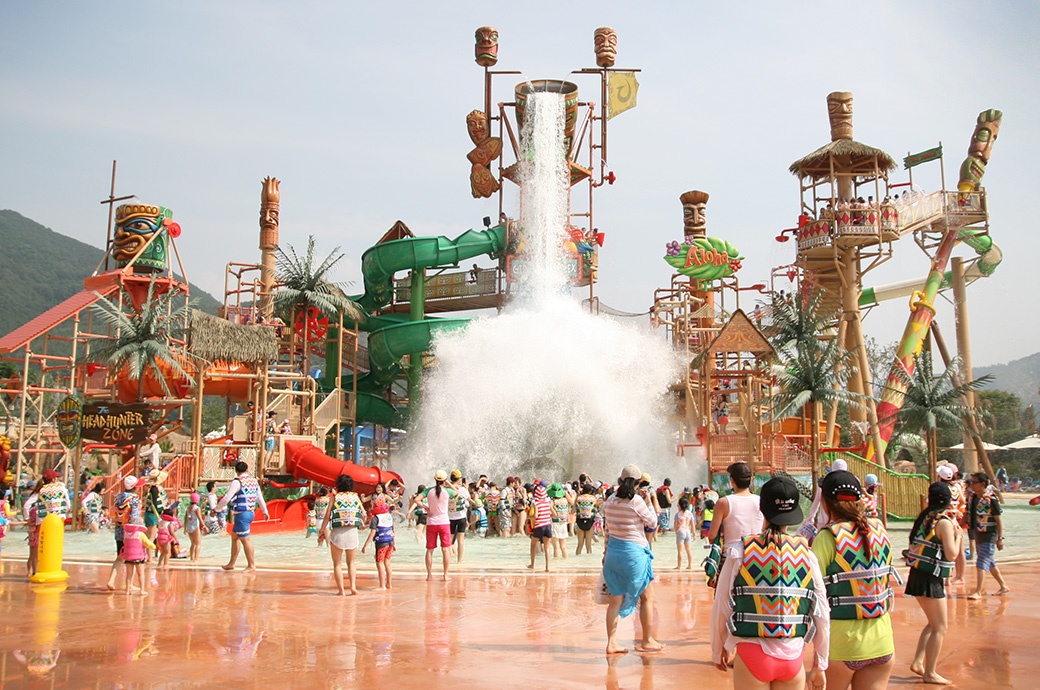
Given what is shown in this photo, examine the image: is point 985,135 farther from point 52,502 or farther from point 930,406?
point 52,502

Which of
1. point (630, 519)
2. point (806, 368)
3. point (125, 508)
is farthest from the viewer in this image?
point (806, 368)

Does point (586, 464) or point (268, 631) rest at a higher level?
point (586, 464)

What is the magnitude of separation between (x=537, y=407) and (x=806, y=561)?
913 inches

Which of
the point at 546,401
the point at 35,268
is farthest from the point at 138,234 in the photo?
the point at 35,268

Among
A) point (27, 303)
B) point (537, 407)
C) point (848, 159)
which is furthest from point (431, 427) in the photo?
point (27, 303)

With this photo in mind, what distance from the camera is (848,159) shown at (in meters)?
32.2

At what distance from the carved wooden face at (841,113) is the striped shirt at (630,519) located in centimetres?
2882

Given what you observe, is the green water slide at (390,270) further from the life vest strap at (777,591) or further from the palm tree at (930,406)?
the life vest strap at (777,591)

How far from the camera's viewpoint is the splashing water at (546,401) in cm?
2708

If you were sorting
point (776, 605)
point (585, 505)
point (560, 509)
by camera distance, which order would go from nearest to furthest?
point (776, 605), point (585, 505), point (560, 509)

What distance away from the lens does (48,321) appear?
1056 inches

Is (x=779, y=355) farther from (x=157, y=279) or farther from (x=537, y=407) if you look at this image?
(x=157, y=279)

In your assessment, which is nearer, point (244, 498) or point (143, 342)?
point (244, 498)

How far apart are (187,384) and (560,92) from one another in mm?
18137
